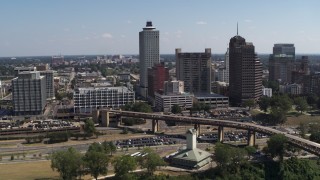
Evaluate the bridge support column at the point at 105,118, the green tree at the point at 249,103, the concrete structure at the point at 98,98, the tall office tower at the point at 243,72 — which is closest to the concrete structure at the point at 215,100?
the tall office tower at the point at 243,72

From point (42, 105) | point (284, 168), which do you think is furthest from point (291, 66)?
point (284, 168)

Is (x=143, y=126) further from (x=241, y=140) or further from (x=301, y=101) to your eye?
(x=301, y=101)

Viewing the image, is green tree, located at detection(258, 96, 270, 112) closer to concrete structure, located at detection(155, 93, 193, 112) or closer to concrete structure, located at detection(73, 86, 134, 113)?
concrete structure, located at detection(155, 93, 193, 112)

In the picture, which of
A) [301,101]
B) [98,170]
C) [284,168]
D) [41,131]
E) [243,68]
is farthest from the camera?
[243,68]

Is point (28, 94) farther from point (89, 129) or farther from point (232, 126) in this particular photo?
point (232, 126)

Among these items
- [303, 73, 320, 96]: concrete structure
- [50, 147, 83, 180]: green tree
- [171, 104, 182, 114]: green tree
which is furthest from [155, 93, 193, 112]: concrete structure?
[50, 147, 83, 180]: green tree

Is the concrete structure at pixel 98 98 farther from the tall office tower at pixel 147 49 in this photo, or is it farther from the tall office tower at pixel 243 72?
the tall office tower at pixel 243 72
